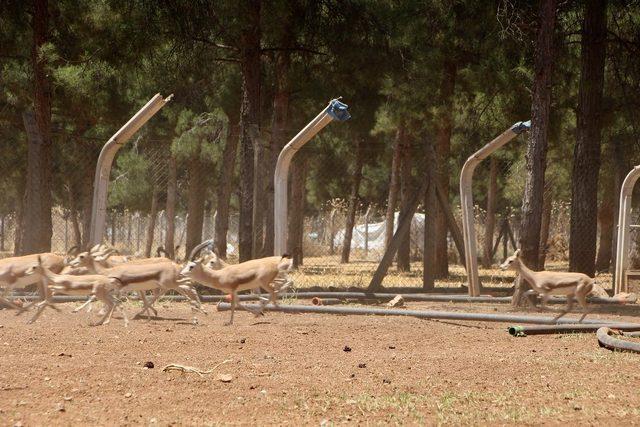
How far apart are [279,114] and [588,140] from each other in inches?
275

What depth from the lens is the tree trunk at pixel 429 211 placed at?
1566 centimetres

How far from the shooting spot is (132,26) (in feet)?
52.5

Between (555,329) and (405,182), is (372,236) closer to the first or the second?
(405,182)

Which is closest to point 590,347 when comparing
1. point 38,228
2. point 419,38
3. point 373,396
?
point 373,396

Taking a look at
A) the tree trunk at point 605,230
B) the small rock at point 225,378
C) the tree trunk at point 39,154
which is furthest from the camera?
the tree trunk at point 605,230

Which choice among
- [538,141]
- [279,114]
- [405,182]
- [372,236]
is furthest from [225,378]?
[372,236]

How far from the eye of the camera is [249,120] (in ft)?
54.4

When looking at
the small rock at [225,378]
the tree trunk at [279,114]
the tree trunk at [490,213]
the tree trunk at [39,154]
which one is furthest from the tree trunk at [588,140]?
the tree trunk at [490,213]

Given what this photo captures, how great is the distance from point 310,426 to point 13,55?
13604 mm

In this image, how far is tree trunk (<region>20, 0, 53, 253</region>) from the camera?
15.4 meters

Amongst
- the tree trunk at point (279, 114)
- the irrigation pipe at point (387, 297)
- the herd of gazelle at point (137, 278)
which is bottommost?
the irrigation pipe at point (387, 297)

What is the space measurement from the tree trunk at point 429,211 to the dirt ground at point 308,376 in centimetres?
485

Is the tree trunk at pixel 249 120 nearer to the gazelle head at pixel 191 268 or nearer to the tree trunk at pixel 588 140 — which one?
the gazelle head at pixel 191 268

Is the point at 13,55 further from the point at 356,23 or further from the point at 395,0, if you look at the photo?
the point at 395,0
